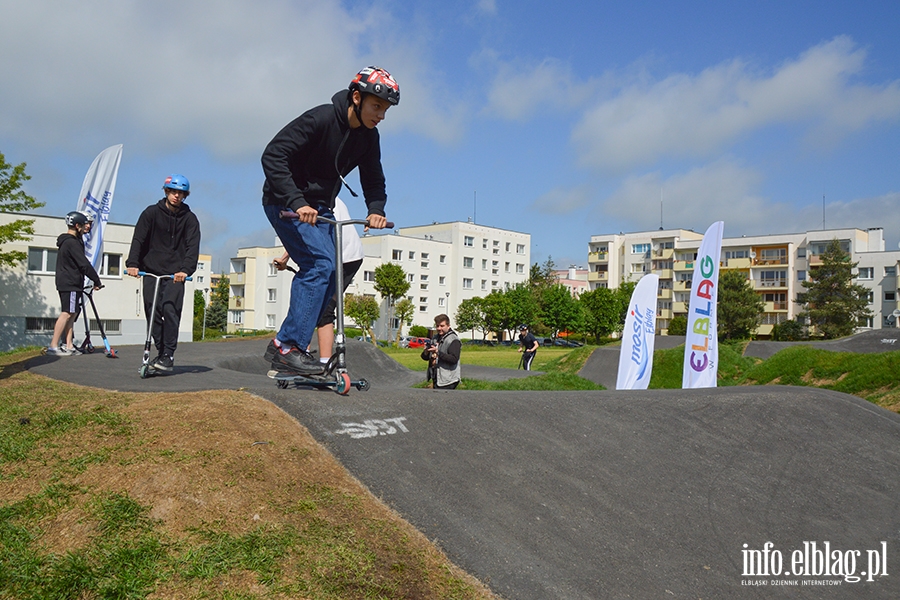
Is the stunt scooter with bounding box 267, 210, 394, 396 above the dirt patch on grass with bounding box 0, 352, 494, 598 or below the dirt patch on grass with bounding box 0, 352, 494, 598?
above

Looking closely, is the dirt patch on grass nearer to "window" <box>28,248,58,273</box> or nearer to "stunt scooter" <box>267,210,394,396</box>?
"stunt scooter" <box>267,210,394,396</box>

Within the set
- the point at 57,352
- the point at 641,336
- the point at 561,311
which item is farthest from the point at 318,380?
the point at 561,311

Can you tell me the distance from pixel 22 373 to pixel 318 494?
227 inches

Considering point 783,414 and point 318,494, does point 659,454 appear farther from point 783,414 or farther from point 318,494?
point 318,494

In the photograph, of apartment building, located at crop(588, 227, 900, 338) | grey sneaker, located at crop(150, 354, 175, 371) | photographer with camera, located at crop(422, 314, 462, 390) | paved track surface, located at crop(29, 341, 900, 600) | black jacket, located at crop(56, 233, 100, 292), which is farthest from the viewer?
apartment building, located at crop(588, 227, 900, 338)

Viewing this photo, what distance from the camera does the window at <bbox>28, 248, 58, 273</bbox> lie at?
3703 cm

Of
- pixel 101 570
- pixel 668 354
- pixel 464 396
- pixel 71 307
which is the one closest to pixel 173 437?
pixel 101 570

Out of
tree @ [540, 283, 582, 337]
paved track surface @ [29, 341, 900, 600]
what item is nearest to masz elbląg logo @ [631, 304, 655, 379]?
paved track surface @ [29, 341, 900, 600]

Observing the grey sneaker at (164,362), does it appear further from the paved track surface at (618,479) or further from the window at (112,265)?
the window at (112,265)

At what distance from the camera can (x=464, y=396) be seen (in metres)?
6.21

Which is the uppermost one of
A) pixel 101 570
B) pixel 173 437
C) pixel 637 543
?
pixel 173 437

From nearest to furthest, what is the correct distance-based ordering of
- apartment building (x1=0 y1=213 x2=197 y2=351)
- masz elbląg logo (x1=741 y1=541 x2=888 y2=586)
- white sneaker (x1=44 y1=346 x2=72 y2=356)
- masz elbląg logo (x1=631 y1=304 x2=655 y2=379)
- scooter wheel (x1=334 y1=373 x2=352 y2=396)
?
masz elbląg logo (x1=741 y1=541 x2=888 y2=586), scooter wheel (x1=334 y1=373 x2=352 y2=396), white sneaker (x1=44 y1=346 x2=72 y2=356), masz elbląg logo (x1=631 y1=304 x2=655 y2=379), apartment building (x1=0 y1=213 x2=197 y2=351)

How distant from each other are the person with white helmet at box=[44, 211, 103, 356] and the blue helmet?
11.4 feet

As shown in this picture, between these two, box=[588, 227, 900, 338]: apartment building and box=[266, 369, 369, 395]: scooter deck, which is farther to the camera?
box=[588, 227, 900, 338]: apartment building
